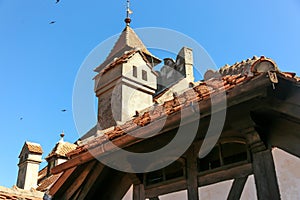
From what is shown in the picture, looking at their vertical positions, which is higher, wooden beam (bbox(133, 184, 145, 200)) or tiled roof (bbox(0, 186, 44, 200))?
tiled roof (bbox(0, 186, 44, 200))

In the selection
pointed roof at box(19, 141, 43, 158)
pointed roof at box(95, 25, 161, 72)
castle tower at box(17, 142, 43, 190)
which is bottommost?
castle tower at box(17, 142, 43, 190)

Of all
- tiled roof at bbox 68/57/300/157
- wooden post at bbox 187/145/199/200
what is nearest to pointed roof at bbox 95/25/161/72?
tiled roof at bbox 68/57/300/157

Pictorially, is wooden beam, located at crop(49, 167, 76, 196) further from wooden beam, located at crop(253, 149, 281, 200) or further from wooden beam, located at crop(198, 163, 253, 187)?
wooden beam, located at crop(253, 149, 281, 200)

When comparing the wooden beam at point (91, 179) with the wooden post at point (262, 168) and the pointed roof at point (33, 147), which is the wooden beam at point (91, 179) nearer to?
the wooden post at point (262, 168)

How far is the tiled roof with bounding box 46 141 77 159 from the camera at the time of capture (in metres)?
20.2

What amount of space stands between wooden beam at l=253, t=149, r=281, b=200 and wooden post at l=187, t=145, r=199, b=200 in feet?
2.91

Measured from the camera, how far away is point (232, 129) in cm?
420

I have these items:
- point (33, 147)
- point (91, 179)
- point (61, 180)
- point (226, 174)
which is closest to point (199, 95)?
point (226, 174)

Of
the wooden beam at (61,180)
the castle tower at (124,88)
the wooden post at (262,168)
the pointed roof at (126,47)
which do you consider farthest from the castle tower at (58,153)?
the wooden post at (262,168)

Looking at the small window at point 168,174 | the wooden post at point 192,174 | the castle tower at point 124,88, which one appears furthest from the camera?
the castle tower at point 124,88

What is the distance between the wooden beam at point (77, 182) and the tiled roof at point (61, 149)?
1455 centimetres

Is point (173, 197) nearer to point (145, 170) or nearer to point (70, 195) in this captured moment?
point (145, 170)

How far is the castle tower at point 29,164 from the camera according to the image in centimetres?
1748

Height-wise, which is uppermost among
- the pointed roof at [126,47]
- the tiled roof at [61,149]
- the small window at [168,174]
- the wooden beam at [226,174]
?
the pointed roof at [126,47]
